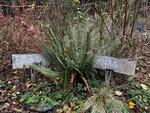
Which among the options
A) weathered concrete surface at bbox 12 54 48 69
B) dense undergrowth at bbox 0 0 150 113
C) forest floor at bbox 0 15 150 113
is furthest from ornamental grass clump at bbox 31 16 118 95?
forest floor at bbox 0 15 150 113

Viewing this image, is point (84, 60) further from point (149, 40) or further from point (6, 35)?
point (6, 35)

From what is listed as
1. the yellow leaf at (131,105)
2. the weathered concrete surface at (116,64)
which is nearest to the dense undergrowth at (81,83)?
the yellow leaf at (131,105)

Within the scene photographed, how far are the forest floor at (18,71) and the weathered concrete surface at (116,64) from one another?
28 centimetres

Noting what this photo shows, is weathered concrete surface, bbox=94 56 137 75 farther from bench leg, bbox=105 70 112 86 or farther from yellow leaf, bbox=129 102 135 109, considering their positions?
yellow leaf, bbox=129 102 135 109

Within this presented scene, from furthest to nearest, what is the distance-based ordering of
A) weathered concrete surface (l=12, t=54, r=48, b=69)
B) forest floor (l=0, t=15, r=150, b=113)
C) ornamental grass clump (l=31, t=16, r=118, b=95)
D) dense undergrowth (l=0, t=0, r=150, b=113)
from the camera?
1. weathered concrete surface (l=12, t=54, r=48, b=69)
2. forest floor (l=0, t=15, r=150, b=113)
3. ornamental grass clump (l=31, t=16, r=118, b=95)
4. dense undergrowth (l=0, t=0, r=150, b=113)

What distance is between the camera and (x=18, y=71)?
4039mm

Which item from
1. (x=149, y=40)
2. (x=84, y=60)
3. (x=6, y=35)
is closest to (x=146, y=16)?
(x=149, y=40)

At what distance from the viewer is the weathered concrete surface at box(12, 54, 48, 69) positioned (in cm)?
359

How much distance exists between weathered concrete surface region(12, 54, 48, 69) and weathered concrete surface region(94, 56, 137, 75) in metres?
0.75

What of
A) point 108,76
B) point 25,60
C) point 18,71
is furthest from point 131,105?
Result: point 18,71

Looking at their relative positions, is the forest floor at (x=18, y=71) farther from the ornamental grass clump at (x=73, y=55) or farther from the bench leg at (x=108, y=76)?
the ornamental grass clump at (x=73, y=55)

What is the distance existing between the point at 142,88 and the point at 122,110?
61cm

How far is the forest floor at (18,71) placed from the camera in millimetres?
3462

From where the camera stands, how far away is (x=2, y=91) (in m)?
3.63
